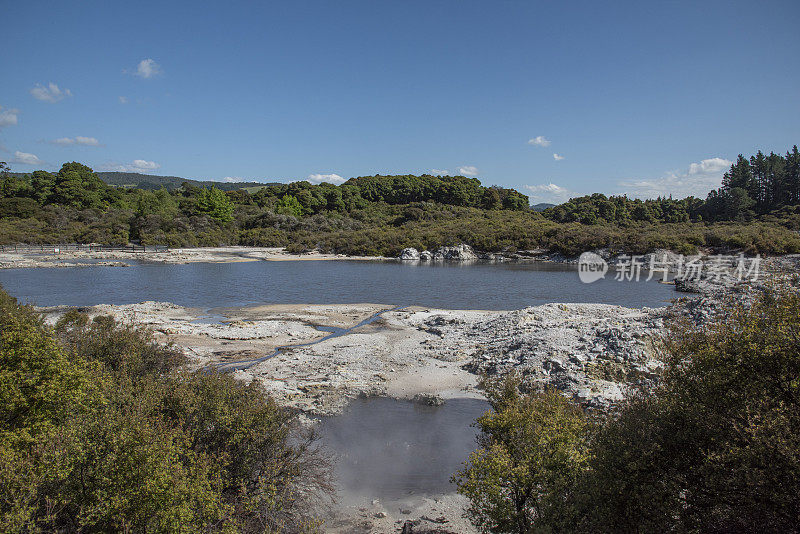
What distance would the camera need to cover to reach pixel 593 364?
17.1 m

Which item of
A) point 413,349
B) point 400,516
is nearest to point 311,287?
point 413,349

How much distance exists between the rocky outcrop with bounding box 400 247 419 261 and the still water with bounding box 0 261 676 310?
1920cm

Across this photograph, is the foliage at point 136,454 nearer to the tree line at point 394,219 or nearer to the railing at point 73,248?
the tree line at point 394,219

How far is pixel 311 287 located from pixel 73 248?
55886 mm

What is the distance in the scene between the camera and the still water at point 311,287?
37.0 meters

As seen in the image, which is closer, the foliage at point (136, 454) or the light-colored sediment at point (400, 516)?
the foliage at point (136, 454)

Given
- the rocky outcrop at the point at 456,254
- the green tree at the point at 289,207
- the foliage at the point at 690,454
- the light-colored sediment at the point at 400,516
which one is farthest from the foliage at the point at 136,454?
the green tree at the point at 289,207

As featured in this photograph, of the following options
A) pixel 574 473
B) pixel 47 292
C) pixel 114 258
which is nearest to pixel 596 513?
pixel 574 473

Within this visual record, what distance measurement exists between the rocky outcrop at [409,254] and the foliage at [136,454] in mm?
71143

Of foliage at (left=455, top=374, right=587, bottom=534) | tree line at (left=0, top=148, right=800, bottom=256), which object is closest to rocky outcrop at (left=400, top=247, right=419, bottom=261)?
tree line at (left=0, top=148, right=800, bottom=256)

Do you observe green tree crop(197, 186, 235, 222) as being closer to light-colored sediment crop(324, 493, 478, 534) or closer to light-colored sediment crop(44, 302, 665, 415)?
light-colored sediment crop(44, 302, 665, 415)

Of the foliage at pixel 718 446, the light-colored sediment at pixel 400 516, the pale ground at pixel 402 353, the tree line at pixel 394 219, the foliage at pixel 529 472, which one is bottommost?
the light-colored sediment at pixel 400 516

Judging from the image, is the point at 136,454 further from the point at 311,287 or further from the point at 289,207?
the point at 289,207

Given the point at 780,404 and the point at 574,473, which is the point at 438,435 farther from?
the point at 780,404
